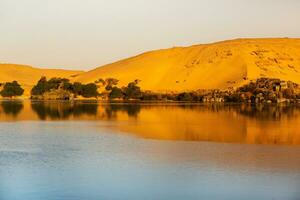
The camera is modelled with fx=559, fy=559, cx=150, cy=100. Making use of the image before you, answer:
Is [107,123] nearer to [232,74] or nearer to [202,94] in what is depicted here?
[202,94]

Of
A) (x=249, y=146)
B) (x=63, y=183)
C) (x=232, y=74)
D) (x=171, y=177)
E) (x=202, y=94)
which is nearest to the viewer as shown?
(x=63, y=183)

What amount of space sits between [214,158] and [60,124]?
1178 cm

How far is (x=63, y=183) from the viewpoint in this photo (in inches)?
395

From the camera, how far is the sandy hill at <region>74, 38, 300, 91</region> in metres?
63.8

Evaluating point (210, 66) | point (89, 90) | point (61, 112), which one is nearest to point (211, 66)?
point (210, 66)

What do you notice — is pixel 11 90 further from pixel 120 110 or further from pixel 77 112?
pixel 77 112

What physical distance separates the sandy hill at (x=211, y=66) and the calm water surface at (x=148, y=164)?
4217 cm

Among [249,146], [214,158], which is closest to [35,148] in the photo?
[214,158]

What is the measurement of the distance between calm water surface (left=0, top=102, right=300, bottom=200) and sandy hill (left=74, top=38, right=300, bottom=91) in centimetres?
4217

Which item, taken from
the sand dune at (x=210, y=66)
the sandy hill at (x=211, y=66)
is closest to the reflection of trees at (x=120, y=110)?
the sand dune at (x=210, y=66)

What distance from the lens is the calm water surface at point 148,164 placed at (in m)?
9.45

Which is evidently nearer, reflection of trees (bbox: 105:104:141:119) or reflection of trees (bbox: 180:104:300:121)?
reflection of trees (bbox: 180:104:300:121)

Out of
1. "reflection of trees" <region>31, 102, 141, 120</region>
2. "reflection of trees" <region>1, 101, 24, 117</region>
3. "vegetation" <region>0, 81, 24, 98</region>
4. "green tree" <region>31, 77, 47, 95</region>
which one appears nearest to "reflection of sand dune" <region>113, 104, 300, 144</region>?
"reflection of trees" <region>31, 102, 141, 120</region>

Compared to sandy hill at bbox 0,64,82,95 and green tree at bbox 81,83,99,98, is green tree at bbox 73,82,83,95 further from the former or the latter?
sandy hill at bbox 0,64,82,95
